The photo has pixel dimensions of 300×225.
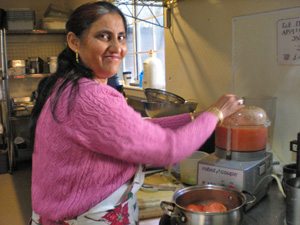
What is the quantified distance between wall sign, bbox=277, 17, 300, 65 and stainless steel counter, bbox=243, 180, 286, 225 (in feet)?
1.81

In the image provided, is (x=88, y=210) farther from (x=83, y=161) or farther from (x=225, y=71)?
(x=225, y=71)

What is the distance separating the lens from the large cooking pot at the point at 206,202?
89 cm

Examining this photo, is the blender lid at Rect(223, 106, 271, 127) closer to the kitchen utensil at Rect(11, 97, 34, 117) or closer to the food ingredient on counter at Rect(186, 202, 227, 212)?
the food ingredient on counter at Rect(186, 202, 227, 212)

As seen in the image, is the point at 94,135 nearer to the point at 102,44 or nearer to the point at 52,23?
the point at 102,44

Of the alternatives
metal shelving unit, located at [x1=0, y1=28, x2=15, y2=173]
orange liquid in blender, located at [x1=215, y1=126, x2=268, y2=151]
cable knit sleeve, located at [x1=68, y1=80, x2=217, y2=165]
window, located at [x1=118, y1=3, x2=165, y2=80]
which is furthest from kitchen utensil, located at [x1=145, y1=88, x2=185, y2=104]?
metal shelving unit, located at [x1=0, y1=28, x2=15, y2=173]

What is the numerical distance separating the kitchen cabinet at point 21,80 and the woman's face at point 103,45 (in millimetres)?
3295

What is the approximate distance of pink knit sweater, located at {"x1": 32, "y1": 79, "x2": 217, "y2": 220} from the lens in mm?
715

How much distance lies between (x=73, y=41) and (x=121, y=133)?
351 mm

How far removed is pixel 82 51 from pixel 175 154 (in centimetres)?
40

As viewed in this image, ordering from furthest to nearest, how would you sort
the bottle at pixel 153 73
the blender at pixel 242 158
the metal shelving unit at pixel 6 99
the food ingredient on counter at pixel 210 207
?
the metal shelving unit at pixel 6 99 < the bottle at pixel 153 73 < the blender at pixel 242 158 < the food ingredient on counter at pixel 210 207

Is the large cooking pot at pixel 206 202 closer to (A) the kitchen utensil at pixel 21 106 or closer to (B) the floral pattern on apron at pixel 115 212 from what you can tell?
(B) the floral pattern on apron at pixel 115 212

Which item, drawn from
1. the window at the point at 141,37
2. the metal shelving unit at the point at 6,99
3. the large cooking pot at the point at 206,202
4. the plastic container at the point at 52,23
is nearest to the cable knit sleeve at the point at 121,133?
the large cooking pot at the point at 206,202

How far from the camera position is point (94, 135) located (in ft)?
2.37

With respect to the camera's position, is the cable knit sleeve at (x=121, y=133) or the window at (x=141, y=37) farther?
the window at (x=141, y=37)
